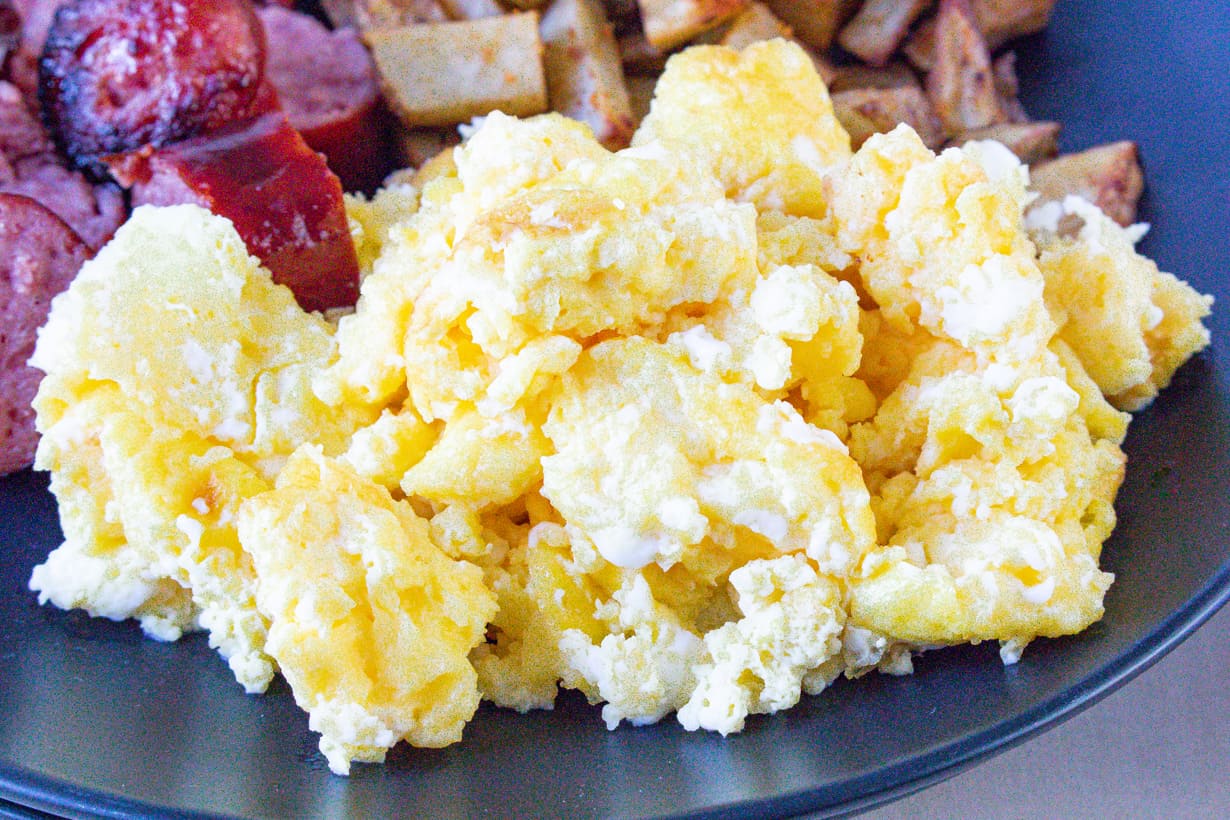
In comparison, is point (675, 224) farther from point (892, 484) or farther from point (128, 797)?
point (128, 797)

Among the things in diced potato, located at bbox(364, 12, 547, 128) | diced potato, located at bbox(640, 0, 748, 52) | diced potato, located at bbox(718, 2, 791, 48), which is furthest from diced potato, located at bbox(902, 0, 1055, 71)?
diced potato, located at bbox(364, 12, 547, 128)

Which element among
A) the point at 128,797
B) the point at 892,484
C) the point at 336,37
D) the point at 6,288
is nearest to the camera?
the point at 128,797

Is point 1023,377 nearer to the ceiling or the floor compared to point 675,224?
nearer to the floor

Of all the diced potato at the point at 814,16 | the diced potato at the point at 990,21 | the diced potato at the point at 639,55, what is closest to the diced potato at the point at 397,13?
the diced potato at the point at 639,55

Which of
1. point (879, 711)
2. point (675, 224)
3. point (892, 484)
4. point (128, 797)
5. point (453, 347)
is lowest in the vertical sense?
point (128, 797)

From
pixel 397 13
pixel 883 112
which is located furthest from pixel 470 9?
pixel 883 112

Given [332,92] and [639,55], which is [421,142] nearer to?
[332,92]

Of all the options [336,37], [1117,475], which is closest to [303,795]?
[1117,475]
